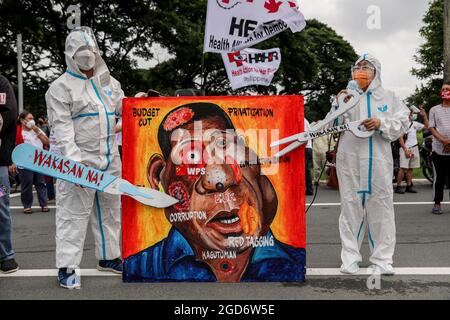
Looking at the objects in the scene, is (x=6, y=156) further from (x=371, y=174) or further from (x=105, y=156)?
(x=371, y=174)

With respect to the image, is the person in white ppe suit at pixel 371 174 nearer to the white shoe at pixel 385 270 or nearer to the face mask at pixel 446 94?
the white shoe at pixel 385 270

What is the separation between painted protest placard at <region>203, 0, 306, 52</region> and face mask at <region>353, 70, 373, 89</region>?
1.91 metres

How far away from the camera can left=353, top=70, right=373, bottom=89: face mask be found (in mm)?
4473

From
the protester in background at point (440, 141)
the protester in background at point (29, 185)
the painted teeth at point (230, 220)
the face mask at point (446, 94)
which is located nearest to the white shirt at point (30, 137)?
the protester in background at point (29, 185)

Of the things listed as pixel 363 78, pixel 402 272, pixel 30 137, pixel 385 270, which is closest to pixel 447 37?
pixel 363 78

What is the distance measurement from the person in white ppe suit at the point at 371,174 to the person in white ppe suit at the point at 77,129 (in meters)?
2.07

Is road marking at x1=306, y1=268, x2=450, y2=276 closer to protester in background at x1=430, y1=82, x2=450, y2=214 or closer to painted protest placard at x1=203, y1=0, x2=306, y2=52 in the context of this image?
painted protest placard at x1=203, y1=0, x2=306, y2=52

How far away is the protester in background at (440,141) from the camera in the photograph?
7316mm

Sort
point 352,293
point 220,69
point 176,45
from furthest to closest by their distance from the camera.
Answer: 1. point 220,69
2. point 176,45
3. point 352,293

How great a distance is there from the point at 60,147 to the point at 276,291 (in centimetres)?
203

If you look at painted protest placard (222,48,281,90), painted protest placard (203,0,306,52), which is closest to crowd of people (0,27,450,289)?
painted protest placard (203,0,306,52)

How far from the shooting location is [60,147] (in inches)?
161

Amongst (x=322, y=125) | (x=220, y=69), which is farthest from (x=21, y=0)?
(x=322, y=125)
